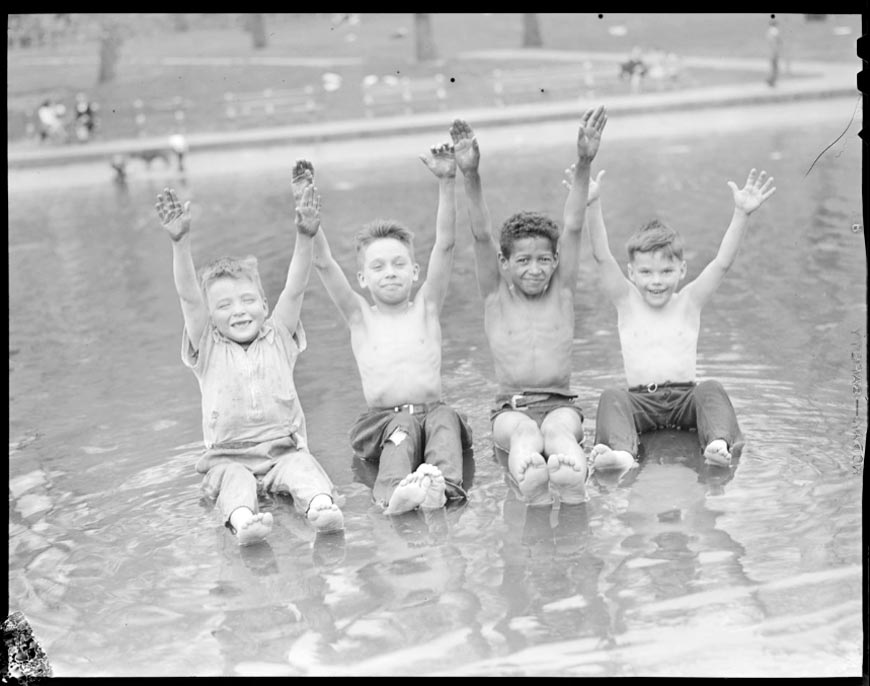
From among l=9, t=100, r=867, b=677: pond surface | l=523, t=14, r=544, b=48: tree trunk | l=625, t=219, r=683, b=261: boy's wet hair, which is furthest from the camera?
l=523, t=14, r=544, b=48: tree trunk

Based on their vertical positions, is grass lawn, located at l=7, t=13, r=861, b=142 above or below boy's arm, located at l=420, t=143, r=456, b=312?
above

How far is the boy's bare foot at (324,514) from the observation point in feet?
16.2

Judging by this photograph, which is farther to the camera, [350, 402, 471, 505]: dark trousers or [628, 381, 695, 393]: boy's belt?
[628, 381, 695, 393]: boy's belt

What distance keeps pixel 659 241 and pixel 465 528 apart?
5.94 feet

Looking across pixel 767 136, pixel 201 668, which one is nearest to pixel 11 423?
pixel 201 668

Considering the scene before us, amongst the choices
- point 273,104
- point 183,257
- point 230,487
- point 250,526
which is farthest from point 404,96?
point 250,526

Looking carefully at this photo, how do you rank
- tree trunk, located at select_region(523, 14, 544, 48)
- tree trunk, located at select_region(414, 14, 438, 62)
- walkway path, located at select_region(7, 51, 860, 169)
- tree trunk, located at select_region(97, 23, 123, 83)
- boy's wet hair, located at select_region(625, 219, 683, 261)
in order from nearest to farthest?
1. boy's wet hair, located at select_region(625, 219, 683, 261)
2. walkway path, located at select_region(7, 51, 860, 169)
3. tree trunk, located at select_region(414, 14, 438, 62)
4. tree trunk, located at select_region(97, 23, 123, 83)
5. tree trunk, located at select_region(523, 14, 544, 48)

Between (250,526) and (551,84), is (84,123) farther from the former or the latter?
(250,526)

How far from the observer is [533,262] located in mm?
5715

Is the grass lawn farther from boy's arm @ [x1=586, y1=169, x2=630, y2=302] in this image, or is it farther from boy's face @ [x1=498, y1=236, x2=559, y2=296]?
boy's face @ [x1=498, y1=236, x2=559, y2=296]

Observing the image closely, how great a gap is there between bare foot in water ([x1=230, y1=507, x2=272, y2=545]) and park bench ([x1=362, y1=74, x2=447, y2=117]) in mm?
20173

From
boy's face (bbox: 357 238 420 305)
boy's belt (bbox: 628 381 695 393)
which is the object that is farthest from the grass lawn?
boy's face (bbox: 357 238 420 305)

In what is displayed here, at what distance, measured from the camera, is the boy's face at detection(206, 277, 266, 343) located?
5.47 metres

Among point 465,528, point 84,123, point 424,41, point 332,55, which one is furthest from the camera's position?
point 332,55
